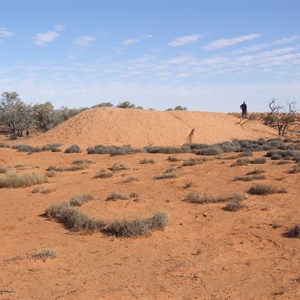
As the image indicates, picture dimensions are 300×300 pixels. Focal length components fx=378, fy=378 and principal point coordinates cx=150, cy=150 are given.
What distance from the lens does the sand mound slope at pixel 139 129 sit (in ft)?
107

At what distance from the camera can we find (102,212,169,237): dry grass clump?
7918mm

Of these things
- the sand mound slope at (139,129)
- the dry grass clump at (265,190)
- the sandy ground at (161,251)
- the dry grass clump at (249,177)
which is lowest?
the sandy ground at (161,251)

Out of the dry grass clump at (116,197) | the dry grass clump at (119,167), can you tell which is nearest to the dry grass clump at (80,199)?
the dry grass clump at (116,197)

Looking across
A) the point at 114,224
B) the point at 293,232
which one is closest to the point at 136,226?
→ the point at 114,224

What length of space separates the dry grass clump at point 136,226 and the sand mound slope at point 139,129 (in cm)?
2314

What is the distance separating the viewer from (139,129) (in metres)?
34.2

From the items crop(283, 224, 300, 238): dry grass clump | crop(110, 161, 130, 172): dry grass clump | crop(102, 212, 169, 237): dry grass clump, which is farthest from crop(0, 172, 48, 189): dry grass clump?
crop(283, 224, 300, 238): dry grass clump

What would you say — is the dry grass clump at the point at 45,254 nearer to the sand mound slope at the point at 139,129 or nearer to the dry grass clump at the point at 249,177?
the dry grass clump at the point at 249,177

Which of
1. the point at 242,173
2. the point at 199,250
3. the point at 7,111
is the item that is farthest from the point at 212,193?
the point at 7,111

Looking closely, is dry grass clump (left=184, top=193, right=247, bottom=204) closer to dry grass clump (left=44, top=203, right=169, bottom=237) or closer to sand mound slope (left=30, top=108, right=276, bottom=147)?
dry grass clump (left=44, top=203, right=169, bottom=237)

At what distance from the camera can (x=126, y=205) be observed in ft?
34.7

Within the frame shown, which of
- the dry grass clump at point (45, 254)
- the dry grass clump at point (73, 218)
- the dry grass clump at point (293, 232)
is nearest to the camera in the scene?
the dry grass clump at point (45, 254)

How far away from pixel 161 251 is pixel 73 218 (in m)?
2.68

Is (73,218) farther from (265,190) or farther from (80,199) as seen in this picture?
(265,190)
